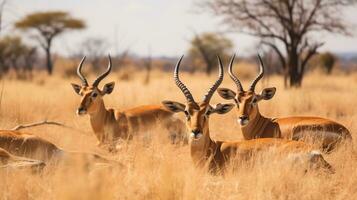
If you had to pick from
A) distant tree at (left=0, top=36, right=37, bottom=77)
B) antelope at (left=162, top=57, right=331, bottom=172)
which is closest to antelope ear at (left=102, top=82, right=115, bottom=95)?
antelope at (left=162, top=57, right=331, bottom=172)

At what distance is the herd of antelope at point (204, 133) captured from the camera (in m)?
6.50

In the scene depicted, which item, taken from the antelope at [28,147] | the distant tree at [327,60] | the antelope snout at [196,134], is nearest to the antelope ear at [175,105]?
the antelope snout at [196,134]

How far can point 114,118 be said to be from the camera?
34.2 ft

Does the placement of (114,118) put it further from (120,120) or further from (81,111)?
(81,111)

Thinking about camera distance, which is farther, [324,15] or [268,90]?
[324,15]

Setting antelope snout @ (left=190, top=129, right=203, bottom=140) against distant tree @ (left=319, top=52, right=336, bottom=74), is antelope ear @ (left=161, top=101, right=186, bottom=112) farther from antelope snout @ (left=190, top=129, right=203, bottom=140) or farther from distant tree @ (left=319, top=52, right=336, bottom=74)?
distant tree @ (left=319, top=52, right=336, bottom=74)

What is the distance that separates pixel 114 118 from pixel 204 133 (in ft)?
12.1

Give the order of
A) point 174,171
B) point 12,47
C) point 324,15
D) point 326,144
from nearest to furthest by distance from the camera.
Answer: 1. point 174,171
2. point 326,144
3. point 324,15
4. point 12,47

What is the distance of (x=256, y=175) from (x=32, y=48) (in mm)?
35412

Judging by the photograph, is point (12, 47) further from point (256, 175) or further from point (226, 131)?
point (256, 175)

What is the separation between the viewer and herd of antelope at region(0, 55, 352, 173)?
6.50m

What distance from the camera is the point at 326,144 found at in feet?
28.0

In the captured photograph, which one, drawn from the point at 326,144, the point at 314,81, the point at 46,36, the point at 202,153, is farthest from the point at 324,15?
the point at 46,36

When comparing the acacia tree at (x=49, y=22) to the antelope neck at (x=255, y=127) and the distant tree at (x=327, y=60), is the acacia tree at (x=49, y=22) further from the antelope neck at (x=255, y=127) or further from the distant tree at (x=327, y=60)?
the antelope neck at (x=255, y=127)
